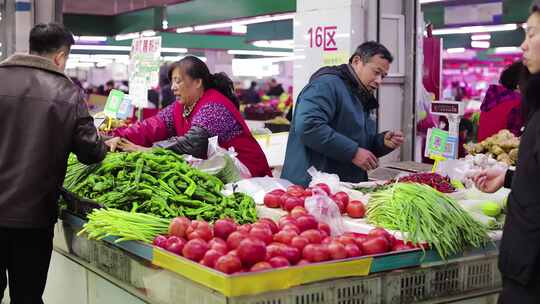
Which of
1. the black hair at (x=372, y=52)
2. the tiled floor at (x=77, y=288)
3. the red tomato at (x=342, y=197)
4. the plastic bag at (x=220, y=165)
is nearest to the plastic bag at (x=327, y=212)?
the red tomato at (x=342, y=197)

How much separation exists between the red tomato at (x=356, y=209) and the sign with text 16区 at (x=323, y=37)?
3117mm

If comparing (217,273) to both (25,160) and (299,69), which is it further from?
(299,69)

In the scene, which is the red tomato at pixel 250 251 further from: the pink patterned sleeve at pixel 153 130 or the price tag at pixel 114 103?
the price tag at pixel 114 103

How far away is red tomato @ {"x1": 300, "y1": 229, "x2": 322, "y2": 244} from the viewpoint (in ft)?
8.99

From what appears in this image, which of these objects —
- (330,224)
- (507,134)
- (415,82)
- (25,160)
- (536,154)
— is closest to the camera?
(536,154)

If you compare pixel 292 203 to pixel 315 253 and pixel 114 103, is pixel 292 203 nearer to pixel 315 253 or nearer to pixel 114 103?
pixel 315 253

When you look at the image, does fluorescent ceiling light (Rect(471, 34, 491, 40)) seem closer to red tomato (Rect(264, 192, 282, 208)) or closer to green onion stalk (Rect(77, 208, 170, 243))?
red tomato (Rect(264, 192, 282, 208))

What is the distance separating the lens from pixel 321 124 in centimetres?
442

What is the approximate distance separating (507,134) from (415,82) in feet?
5.06

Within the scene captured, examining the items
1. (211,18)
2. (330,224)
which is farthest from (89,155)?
(211,18)

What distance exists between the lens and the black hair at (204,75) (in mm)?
4746

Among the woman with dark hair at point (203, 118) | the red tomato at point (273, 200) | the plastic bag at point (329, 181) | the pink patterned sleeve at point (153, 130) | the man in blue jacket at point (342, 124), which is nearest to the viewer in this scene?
the red tomato at point (273, 200)

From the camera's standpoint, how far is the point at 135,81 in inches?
273

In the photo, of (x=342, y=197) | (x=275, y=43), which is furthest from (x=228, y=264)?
(x=275, y=43)
